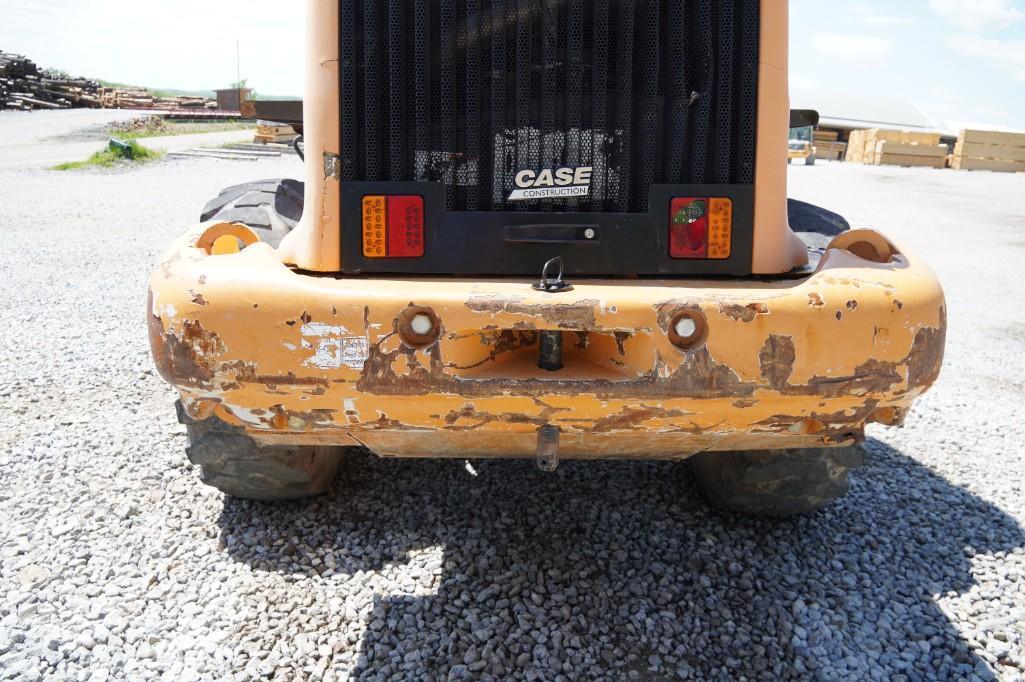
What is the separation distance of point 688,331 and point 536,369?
44cm

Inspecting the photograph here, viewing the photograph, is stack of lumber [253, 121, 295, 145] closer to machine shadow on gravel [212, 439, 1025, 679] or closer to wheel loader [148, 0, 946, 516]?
machine shadow on gravel [212, 439, 1025, 679]

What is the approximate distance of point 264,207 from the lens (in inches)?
138

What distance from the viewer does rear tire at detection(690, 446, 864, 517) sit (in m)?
3.21

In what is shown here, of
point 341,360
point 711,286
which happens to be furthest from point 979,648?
point 341,360

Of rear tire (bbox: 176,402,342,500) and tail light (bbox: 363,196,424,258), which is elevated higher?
tail light (bbox: 363,196,424,258)

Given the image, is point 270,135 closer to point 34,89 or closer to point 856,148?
point 34,89

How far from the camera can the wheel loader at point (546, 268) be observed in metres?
2.34

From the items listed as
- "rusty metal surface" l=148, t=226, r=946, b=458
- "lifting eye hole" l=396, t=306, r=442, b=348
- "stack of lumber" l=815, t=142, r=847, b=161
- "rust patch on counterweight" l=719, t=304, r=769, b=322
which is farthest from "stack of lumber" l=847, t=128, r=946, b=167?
"lifting eye hole" l=396, t=306, r=442, b=348

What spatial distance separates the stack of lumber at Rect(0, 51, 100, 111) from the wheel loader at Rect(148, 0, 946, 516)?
3917 cm

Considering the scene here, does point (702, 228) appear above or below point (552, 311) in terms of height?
above

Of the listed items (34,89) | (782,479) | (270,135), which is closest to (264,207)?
(782,479)

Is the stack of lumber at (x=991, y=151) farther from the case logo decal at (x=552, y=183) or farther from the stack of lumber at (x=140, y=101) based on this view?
the stack of lumber at (x=140, y=101)

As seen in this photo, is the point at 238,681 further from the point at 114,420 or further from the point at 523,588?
the point at 114,420

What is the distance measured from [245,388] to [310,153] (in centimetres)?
78
